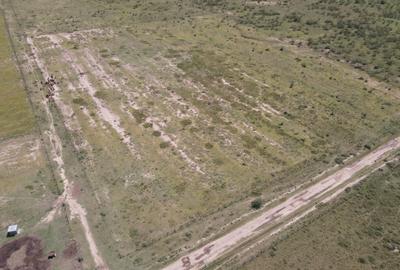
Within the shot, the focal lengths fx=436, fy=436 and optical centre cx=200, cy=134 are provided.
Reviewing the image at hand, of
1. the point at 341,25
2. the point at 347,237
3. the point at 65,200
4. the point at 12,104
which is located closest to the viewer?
the point at 347,237

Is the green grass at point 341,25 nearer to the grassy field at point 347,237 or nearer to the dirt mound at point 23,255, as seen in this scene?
the grassy field at point 347,237

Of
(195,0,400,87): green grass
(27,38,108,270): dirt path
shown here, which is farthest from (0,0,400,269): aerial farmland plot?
(195,0,400,87): green grass

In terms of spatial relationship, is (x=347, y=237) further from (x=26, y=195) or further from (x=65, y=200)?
(x=26, y=195)

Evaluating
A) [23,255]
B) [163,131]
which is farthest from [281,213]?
[23,255]

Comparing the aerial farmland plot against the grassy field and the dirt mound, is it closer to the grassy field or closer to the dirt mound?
the dirt mound

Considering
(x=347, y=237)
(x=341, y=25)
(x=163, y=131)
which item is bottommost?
(x=347, y=237)

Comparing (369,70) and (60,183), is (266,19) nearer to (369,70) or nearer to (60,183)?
(369,70)
